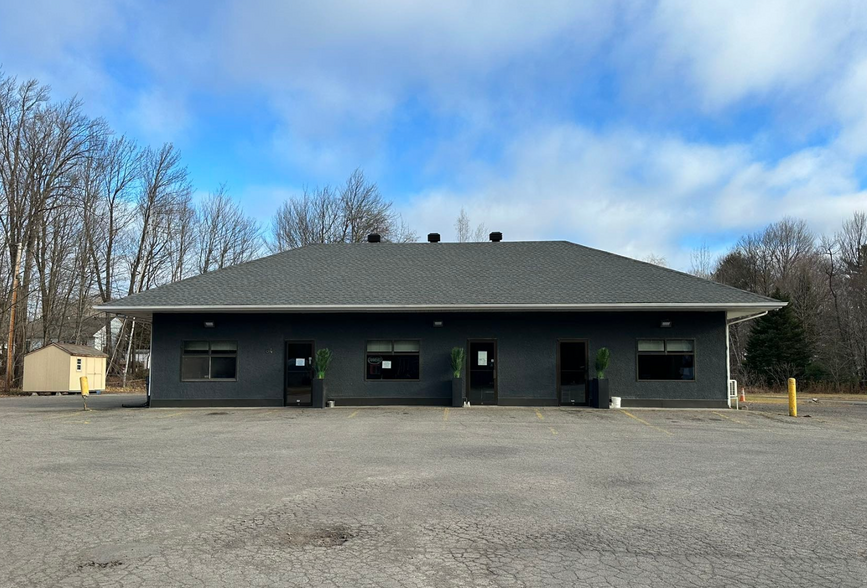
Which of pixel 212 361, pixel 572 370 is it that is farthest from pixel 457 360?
pixel 212 361

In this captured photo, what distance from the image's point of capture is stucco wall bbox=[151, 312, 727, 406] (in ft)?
67.9

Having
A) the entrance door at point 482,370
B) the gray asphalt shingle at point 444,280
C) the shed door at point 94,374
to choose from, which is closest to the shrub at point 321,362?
the gray asphalt shingle at point 444,280

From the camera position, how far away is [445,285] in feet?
72.5

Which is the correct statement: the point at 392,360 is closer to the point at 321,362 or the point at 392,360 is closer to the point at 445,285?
the point at 321,362

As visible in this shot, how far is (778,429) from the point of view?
15.2m

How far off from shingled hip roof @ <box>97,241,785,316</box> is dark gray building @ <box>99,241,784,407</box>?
0.11 metres

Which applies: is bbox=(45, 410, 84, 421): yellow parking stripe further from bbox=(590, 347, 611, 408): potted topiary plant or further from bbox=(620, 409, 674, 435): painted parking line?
bbox=(620, 409, 674, 435): painted parking line

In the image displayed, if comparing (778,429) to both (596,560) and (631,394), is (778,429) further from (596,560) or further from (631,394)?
(596,560)

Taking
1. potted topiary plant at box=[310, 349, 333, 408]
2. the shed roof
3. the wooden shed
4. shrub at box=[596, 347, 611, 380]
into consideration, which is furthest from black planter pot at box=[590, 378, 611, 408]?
the shed roof

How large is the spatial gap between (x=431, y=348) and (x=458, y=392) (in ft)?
5.22

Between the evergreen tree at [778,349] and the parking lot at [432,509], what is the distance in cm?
2712

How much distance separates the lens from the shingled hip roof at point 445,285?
20172 mm

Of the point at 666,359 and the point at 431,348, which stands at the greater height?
the point at 431,348

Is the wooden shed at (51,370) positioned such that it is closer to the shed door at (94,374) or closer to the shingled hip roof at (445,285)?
the shed door at (94,374)
